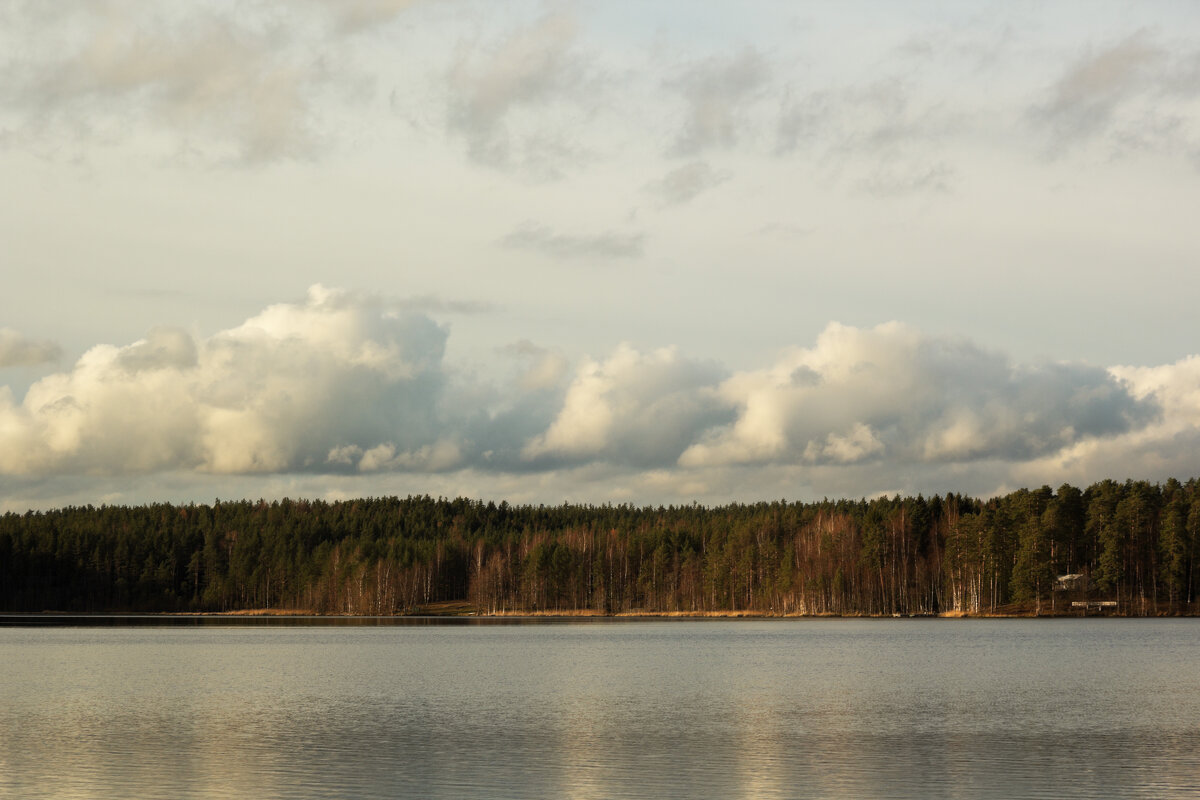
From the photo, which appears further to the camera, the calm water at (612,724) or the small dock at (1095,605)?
the small dock at (1095,605)

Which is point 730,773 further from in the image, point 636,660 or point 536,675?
point 636,660

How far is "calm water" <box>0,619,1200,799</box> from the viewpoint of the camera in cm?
3606

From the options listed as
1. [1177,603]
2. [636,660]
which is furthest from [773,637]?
[1177,603]

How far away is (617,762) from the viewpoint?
39969 millimetres

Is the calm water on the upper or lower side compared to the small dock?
upper

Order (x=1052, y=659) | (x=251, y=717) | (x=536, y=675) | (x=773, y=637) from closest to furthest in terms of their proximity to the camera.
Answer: (x=251, y=717), (x=536, y=675), (x=1052, y=659), (x=773, y=637)

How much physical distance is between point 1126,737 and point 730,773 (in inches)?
694

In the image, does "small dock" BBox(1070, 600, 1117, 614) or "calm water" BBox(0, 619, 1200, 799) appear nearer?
"calm water" BBox(0, 619, 1200, 799)

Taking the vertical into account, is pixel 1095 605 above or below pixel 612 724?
below

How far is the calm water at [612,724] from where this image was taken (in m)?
36.1

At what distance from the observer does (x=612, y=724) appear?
167ft

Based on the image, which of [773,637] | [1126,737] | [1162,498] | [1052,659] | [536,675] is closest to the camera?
[1126,737]

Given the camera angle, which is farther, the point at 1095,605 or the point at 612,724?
the point at 1095,605

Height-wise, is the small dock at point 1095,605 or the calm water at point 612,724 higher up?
the calm water at point 612,724
